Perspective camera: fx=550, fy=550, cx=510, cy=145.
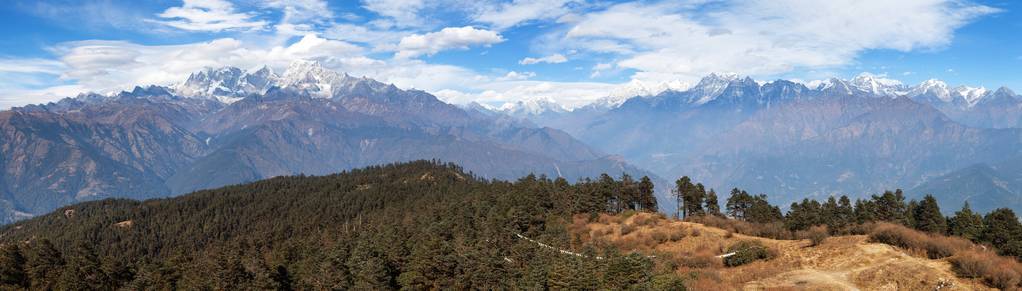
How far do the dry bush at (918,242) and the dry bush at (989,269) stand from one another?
2.10 metres

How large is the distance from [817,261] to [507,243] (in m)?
34.5

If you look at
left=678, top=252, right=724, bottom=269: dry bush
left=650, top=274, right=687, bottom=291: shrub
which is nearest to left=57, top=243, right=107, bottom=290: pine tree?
left=650, top=274, right=687, bottom=291: shrub

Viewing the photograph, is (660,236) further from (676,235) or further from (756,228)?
(756,228)

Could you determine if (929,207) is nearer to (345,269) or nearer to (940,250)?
(940,250)

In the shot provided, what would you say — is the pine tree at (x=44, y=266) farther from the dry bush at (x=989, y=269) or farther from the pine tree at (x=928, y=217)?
the pine tree at (x=928, y=217)

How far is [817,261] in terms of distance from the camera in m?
37.0

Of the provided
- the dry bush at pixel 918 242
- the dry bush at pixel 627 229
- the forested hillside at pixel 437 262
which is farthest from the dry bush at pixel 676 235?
the dry bush at pixel 918 242

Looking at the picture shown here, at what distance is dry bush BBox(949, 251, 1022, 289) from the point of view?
27.6m

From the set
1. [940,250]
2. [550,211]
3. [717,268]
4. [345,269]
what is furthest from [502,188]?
[940,250]

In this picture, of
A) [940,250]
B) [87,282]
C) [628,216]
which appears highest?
[940,250]

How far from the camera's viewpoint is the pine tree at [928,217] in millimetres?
60175

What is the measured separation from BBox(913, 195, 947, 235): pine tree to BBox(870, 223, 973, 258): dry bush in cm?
2491

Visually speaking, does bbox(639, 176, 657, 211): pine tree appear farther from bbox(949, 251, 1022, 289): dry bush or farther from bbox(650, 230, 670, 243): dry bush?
bbox(949, 251, 1022, 289): dry bush

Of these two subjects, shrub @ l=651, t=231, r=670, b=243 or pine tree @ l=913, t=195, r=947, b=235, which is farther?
pine tree @ l=913, t=195, r=947, b=235
